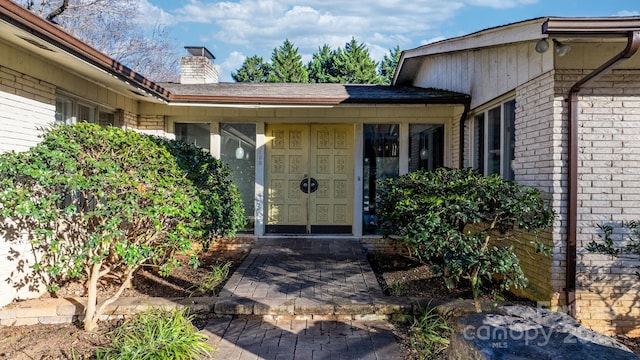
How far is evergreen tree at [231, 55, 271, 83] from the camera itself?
2911cm

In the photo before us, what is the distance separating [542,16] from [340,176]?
190 inches

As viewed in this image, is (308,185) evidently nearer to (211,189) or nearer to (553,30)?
(211,189)

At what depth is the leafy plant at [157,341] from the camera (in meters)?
3.11

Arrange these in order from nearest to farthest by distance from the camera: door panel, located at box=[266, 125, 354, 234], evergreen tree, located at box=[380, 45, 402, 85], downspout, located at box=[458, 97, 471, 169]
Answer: downspout, located at box=[458, 97, 471, 169], door panel, located at box=[266, 125, 354, 234], evergreen tree, located at box=[380, 45, 402, 85]

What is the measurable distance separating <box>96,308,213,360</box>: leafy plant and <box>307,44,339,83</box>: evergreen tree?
26889mm

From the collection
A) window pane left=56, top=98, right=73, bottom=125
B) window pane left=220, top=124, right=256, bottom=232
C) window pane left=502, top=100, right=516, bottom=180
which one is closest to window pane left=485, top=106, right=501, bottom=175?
window pane left=502, top=100, right=516, bottom=180

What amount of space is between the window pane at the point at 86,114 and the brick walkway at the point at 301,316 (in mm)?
3015

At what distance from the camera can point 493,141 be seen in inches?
229

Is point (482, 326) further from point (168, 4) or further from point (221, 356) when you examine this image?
point (168, 4)

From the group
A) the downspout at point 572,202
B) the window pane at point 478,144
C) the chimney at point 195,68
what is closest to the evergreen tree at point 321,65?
the chimney at point 195,68

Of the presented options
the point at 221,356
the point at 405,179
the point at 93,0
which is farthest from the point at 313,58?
the point at 221,356

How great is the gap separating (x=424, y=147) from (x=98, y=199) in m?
5.72

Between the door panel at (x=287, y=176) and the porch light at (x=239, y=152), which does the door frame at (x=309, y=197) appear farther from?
the porch light at (x=239, y=152)

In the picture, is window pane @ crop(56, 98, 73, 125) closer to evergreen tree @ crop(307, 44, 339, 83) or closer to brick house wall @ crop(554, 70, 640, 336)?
brick house wall @ crop(554, 70, 640, 336)
